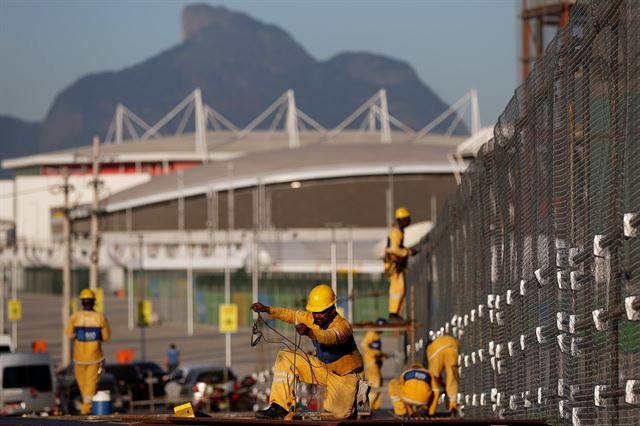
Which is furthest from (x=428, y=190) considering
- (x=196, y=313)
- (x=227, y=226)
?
(x=196, y=313)

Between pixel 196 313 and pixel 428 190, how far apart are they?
33980 mm

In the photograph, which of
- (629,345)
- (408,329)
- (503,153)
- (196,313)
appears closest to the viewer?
(629,345)

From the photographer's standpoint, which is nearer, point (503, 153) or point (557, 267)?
point (557, 267)

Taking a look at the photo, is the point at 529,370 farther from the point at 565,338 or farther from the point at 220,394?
the point at 220,394

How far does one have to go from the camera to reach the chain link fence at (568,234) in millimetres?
7867

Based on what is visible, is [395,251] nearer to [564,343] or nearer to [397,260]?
[397,260]

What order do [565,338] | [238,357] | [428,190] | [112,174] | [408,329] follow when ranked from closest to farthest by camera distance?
[565,338], [408,329], [238,357], [428,190], [112,174]

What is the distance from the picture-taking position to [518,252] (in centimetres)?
1207

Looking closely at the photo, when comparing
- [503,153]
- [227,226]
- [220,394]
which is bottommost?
[220,394]

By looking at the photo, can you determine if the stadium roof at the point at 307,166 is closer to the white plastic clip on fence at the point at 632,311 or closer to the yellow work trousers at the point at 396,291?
the yellow work trousers at the point at 396,291

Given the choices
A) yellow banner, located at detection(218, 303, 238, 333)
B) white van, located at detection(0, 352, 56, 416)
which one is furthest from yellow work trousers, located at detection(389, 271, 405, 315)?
yellow banner, located at detection(218, 303, 238, 333)

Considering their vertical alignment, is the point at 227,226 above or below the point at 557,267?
above

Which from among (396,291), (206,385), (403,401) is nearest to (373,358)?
(396,291)

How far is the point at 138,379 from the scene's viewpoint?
39.8 m
